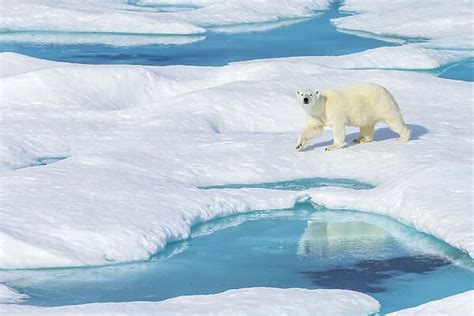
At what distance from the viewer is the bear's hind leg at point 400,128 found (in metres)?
9.77

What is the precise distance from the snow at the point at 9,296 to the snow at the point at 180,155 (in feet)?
1.32

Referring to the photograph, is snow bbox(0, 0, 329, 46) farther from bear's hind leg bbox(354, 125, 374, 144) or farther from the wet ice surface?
bear's hind leg bbox(354, 125, 374, 144)

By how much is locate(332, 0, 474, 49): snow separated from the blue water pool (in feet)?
1.42

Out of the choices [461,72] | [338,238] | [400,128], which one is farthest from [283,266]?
[461,72]

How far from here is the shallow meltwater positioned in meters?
6.85

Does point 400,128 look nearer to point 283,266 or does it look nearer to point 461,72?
point 283,266

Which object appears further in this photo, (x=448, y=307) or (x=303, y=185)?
(x=303, y=185)

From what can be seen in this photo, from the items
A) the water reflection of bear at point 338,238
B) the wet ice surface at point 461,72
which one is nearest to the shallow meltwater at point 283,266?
the water reflection of bear at point 338,238

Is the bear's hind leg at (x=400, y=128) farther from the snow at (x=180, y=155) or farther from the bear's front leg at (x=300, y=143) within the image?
the bear's front leg at (x=300, y=143)

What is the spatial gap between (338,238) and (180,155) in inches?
82.5

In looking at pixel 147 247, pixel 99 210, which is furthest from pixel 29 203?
pixel 147 247

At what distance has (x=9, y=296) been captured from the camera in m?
6.61

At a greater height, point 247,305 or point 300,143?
point 300,143

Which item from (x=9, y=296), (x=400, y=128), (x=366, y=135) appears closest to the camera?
(x=9, y=296)
